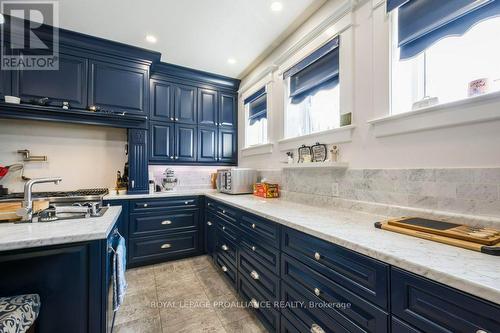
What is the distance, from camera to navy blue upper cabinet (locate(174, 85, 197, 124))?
3301 millimetres

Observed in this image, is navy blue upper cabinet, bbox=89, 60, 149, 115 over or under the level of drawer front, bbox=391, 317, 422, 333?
over

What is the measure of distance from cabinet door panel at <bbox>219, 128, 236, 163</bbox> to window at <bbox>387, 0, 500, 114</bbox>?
2647 mm

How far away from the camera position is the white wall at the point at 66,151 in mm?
2543

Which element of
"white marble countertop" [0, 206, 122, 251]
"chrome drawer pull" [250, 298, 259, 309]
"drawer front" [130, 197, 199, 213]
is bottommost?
"chrome drawer pull" [250, 298, 259, 309]

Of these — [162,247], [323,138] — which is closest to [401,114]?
[323,138]

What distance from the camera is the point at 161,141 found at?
10.4ft

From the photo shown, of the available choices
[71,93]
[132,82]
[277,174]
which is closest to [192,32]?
[132,82]

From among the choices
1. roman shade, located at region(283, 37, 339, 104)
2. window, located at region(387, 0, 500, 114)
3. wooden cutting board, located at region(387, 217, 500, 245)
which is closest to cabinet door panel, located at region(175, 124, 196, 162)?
roman shade, located at region(283, 37, 339, 104)

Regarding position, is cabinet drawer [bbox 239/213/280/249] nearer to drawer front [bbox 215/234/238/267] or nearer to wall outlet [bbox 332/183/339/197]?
drawer front [bbox 215/234/238/267]

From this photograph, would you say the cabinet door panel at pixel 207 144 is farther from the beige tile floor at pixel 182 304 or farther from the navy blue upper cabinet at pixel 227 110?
the beige tile floor at pixel 182 304

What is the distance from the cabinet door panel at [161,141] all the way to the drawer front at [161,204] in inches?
26.9

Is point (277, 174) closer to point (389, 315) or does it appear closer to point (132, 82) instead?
point (389, 315)

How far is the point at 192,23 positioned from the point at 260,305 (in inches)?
110

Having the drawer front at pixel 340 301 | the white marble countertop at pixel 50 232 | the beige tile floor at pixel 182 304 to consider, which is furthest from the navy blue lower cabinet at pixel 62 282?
the drawer front at pixel 340 301
